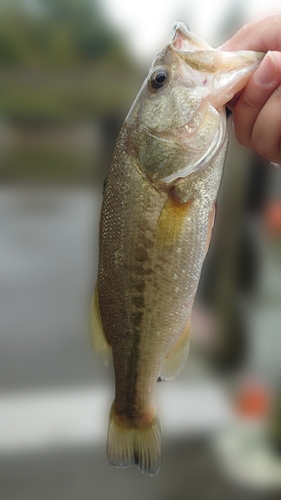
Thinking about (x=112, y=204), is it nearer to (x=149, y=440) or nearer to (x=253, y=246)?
(x=149, y=440)

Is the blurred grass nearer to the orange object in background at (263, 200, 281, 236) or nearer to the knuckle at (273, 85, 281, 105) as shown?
the orange object in background at (263, 200, 281, 236)

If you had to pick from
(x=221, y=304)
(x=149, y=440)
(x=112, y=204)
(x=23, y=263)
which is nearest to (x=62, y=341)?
(x=23, y=263)

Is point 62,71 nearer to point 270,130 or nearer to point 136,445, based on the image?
point 270,130

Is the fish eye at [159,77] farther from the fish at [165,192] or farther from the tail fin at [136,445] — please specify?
the tail fin at [136,445]

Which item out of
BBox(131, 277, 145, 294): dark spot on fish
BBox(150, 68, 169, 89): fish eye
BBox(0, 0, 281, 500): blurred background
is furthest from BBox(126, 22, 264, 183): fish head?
BBox(0, 0, 281, 500): blurred background

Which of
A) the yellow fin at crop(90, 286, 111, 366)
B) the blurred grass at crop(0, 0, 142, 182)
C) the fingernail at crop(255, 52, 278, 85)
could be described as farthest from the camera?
the blurred grass at crop(0, 0, 142, 182)

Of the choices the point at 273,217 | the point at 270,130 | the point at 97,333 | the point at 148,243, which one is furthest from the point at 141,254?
the point at 273,217
